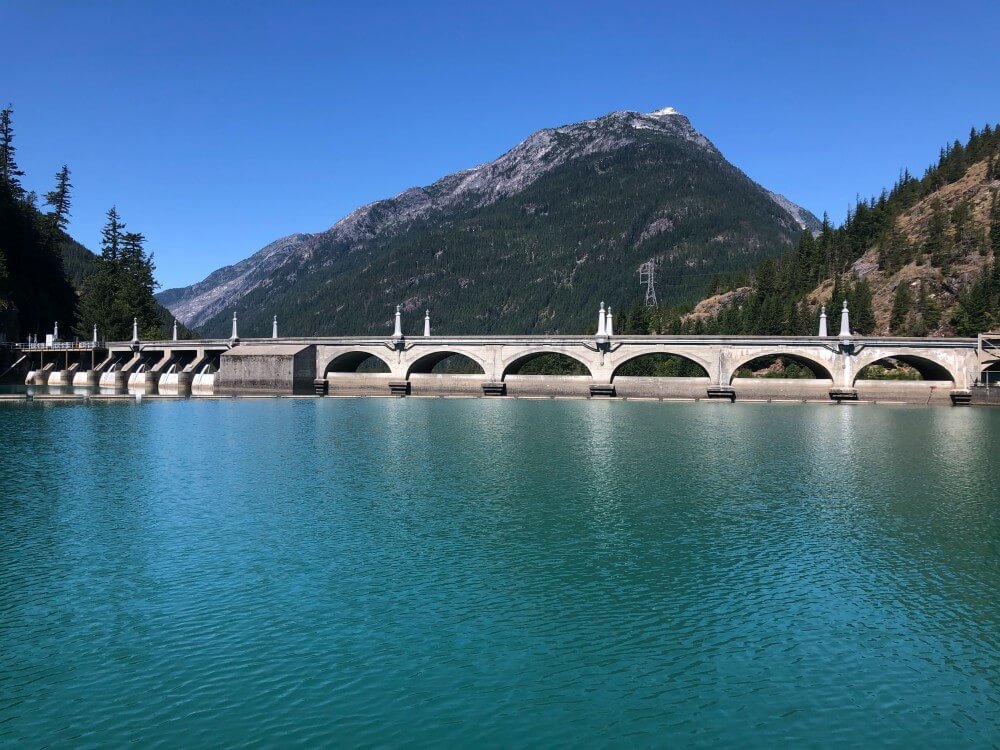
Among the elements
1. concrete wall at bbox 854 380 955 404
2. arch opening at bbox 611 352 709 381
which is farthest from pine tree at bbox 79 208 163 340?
concrete wall at bbox 854 380 955 404

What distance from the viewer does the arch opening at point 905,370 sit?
75312mm

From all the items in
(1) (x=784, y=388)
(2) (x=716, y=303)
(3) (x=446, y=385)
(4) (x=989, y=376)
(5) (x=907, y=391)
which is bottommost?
(5) (x=907, y=391)

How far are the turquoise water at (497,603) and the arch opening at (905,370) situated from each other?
46.8 meters

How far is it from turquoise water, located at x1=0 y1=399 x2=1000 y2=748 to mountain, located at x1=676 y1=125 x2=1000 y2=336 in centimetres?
8320

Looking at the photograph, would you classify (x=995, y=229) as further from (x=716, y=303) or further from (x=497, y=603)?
Answer: (x=497, y=603)

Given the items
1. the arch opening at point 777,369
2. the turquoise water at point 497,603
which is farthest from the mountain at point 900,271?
the turquoise water at point 497,603

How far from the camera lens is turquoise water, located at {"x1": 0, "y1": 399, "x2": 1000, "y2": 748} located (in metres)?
10.8

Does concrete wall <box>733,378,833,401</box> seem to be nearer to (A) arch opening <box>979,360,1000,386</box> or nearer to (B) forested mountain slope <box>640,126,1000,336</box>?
(A) arch opening <box>979,360,1000,386</box>

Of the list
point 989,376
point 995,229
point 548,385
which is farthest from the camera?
point 995,229

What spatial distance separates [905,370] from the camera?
98.1 metres

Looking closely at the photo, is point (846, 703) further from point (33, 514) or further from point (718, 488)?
point (33, 514)

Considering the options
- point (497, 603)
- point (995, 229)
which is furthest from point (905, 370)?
point (497, 603)

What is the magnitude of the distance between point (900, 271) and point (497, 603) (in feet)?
408

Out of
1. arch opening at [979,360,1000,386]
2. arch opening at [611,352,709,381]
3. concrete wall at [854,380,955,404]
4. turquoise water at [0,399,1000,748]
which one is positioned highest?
arch opening at [611,352,709,381]
